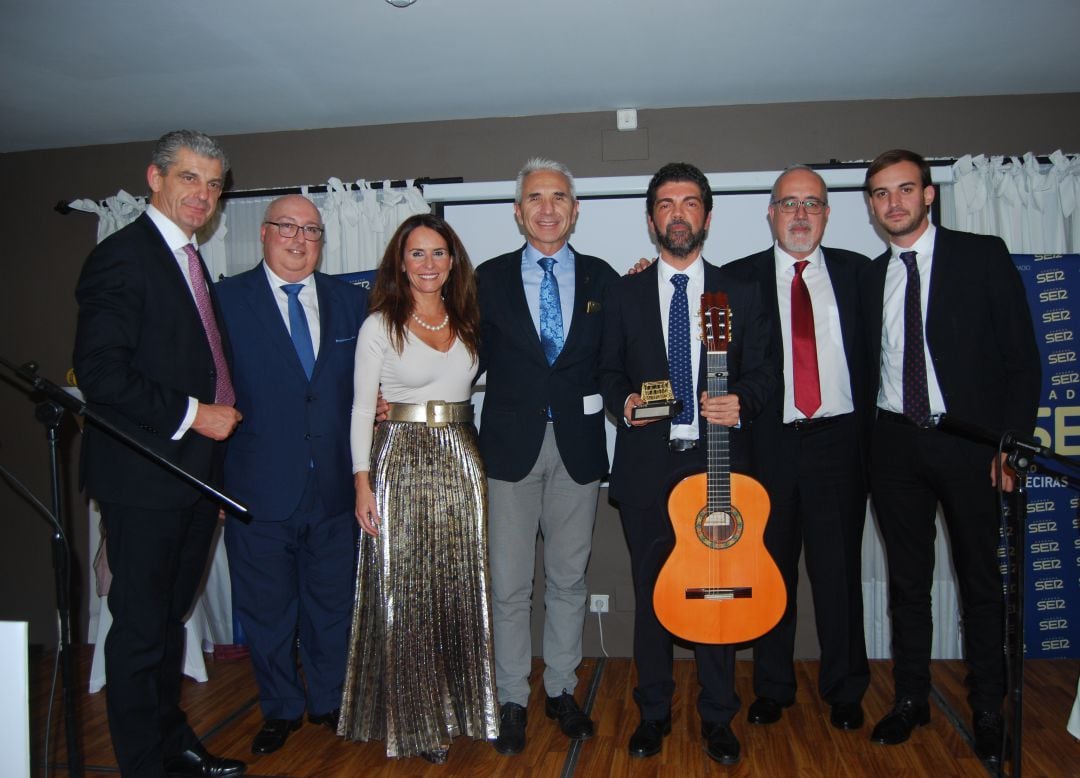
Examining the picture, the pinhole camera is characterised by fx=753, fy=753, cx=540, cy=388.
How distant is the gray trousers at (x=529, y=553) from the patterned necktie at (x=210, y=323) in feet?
3.10

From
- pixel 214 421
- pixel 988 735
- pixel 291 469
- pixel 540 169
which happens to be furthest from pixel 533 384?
pixel 988 735

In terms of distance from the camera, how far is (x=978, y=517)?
2.48 meters

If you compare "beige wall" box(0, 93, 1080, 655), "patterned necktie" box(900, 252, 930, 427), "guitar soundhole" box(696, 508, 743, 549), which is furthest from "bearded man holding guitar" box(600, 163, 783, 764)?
"beige wall" box(0, 93, 1080, 655)

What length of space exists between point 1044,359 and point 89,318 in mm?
3771

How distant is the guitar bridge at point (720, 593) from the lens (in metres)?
2.38

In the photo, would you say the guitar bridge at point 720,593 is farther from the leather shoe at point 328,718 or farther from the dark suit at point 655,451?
the leather shoe at point 328,718

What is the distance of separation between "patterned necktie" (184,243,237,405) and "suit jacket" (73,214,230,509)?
0.20ft

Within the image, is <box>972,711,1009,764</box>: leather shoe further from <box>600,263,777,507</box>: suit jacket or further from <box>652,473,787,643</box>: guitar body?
<box>600,263,777,507</box>: suit jacket

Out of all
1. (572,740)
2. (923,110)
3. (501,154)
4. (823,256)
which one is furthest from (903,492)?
(501,154)

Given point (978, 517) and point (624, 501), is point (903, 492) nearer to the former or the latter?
point (978, 517)

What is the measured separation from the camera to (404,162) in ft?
13.1

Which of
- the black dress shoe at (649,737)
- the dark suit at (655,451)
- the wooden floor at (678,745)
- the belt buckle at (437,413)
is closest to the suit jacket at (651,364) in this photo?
the dark suit at (655,451)

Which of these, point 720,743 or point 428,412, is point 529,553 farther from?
point 720,743

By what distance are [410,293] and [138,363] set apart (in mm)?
873
